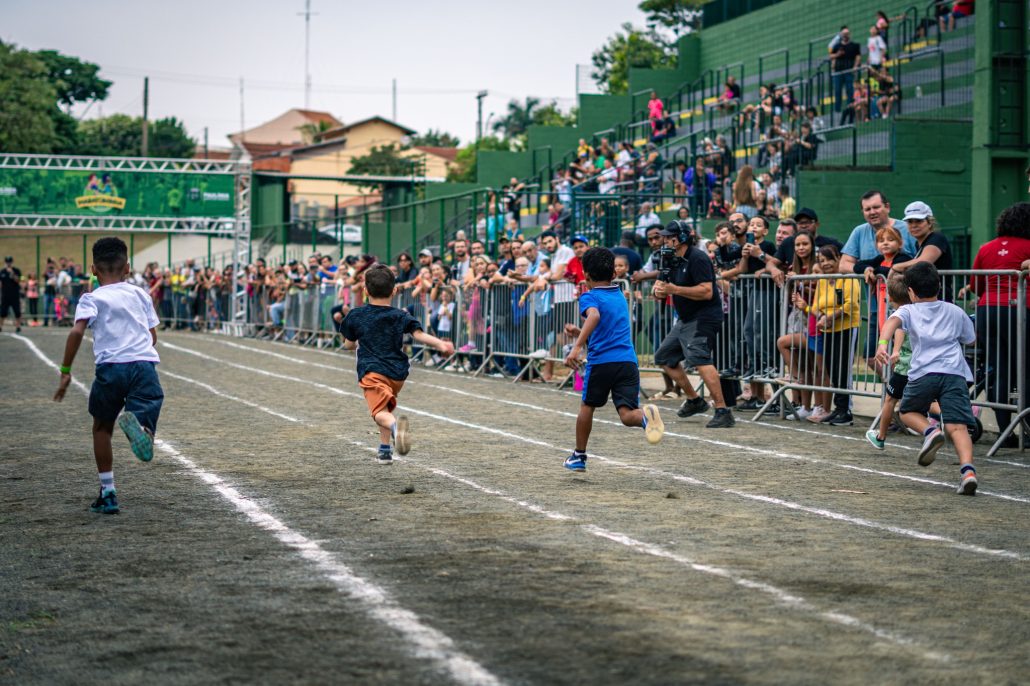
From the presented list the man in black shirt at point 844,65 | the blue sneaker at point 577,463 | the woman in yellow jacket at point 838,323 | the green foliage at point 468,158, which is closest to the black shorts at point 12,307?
the man in black shirt at point 844,65

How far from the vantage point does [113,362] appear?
8148 mm

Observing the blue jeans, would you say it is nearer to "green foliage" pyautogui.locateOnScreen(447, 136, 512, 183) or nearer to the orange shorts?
the orange shorts

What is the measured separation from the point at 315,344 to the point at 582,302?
74.0 ft

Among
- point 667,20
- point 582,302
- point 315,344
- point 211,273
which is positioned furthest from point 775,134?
point 667,20

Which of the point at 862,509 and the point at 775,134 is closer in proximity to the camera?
the point at 862,509

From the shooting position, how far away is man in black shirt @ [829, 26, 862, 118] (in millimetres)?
27672

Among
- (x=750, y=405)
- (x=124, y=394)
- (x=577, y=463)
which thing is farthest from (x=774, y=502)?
(x=750, y=405)

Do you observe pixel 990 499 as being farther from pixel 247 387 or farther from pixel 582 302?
pixel 247 387

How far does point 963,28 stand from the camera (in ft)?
89.1

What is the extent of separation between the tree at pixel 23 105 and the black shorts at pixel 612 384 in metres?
78.1

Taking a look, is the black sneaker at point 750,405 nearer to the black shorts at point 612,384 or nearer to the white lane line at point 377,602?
the black shorts at point 612,384

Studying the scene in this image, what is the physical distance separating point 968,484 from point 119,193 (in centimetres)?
3826

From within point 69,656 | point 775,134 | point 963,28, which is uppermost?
point 963,28

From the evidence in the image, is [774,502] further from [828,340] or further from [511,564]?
[828,340]
